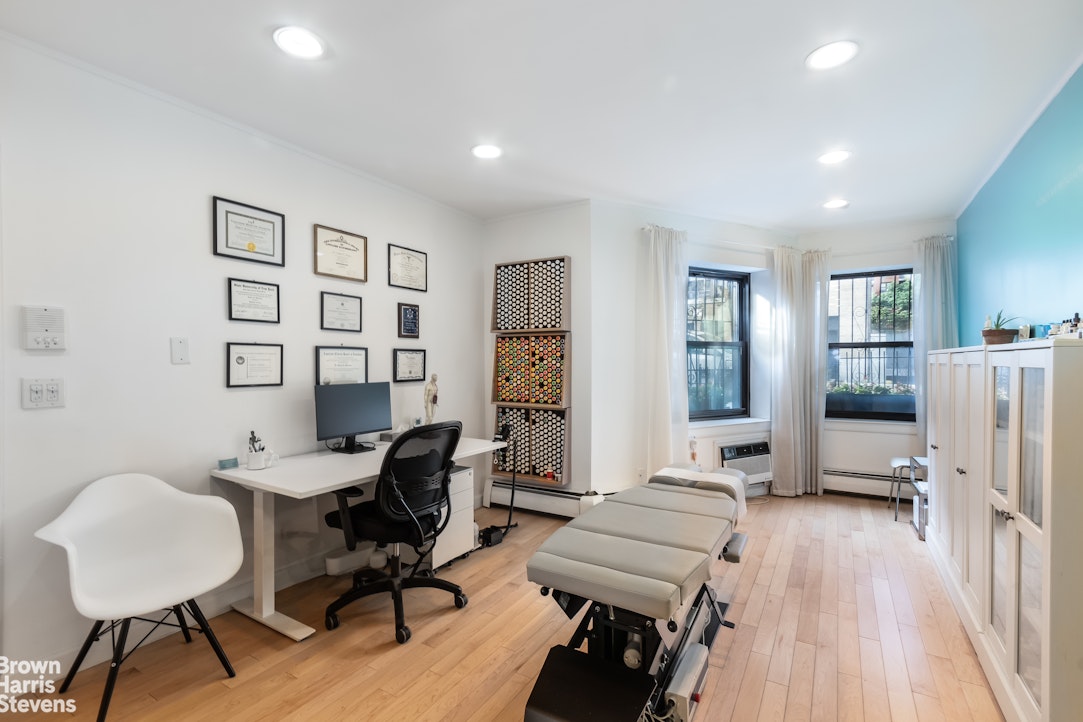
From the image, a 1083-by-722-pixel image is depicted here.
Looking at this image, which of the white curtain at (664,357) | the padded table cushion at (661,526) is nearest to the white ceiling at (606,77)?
the white curtain at (664,357)

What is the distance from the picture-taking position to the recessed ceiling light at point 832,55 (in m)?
1.91

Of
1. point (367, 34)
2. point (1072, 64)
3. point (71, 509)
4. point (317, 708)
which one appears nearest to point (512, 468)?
point (317, 708)

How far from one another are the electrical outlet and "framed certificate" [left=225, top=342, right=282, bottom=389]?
64cm

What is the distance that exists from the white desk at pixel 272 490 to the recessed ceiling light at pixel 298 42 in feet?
6.01

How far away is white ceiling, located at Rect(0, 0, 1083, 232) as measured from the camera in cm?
176

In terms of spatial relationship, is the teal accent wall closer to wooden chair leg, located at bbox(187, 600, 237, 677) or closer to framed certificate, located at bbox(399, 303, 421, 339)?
framed certificate, located at bbox(399, 303, 421, 339)

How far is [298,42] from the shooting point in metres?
1.91

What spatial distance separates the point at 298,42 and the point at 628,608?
2423 millimetres

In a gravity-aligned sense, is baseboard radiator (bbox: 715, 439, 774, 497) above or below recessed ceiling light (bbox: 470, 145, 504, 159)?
below

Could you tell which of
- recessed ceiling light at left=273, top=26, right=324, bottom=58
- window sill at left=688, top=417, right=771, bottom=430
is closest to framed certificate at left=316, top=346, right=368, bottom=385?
recessed ceiling light at left=273, top=26, right=324, bottom=58

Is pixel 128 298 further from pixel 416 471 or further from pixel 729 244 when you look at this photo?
pixel 729 244

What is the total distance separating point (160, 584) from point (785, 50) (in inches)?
129

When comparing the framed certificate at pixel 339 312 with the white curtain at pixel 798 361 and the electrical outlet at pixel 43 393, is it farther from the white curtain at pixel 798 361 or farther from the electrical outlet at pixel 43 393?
the white curtain at pixel 798 361

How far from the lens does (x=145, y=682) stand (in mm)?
1953
